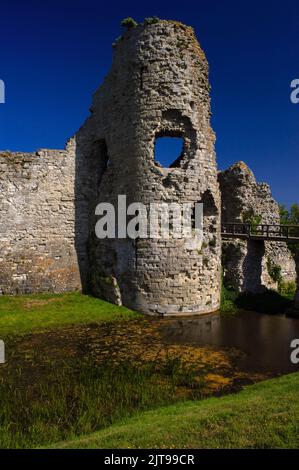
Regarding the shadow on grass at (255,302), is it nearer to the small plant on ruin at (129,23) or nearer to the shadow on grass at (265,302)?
the shadow on grass at (265,302)

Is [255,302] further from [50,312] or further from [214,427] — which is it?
[214,427]

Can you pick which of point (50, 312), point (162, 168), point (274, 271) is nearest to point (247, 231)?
point (274, 271)

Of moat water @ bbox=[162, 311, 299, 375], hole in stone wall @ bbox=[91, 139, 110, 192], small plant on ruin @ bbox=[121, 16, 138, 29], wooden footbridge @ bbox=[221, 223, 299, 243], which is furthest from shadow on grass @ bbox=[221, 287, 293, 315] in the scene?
small plant on ruin @ bbox=[121, 16, 138, 29]

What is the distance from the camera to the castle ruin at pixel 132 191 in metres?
15.5

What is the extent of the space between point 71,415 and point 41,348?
14.4ft

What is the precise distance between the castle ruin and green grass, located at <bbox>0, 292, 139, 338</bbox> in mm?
726

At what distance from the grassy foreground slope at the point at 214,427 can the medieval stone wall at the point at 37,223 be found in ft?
37.4

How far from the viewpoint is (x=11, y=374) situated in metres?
9.24

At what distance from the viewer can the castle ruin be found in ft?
50.7

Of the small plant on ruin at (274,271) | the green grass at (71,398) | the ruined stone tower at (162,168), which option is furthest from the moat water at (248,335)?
the small plant on ruin at (274,271)

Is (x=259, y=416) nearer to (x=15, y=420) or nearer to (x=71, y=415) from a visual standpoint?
(x=71, y=415)

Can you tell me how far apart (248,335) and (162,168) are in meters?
7.04

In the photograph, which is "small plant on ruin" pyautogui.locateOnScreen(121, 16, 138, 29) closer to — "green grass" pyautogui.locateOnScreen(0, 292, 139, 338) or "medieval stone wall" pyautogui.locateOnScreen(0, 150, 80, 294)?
"medieval stone wall" pyautogui.locateOnScreen(0, 150, 80, 294)

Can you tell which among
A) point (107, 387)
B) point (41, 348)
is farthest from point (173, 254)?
point (107, 387)
